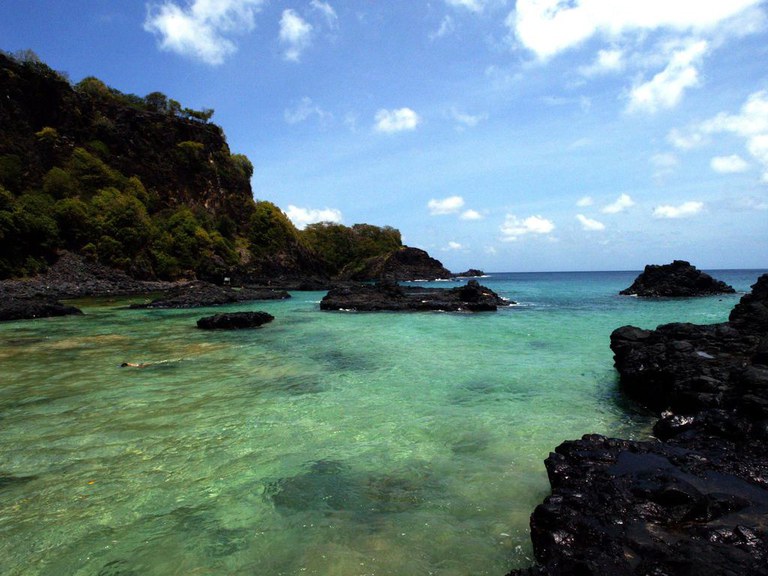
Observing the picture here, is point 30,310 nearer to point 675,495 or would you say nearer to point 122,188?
point 675,495

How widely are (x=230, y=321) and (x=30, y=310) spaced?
14.0m

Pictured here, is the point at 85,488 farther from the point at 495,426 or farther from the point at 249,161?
the point at 249,161

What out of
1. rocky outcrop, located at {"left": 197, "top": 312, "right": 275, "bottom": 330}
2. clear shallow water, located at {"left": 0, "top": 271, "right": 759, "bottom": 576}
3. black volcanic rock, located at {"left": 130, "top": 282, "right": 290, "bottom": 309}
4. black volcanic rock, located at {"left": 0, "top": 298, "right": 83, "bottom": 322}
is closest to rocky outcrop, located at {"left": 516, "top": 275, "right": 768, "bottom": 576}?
clear shallow water, located at {"left": 0, "top": 271, "right": 759, "bottom": 576}

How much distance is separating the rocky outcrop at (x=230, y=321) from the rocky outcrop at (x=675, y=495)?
1945 centimetres

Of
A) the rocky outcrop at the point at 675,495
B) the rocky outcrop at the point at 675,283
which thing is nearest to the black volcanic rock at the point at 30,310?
the rocky outcrop at the point at 675,495

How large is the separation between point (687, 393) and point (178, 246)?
215 feet

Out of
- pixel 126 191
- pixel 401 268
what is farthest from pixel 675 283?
pixel 401 268

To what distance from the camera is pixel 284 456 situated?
19.8 feet

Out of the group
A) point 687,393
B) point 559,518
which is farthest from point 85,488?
point 687,393

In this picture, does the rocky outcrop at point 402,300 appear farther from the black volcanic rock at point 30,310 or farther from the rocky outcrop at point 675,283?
the rocky outcrop at point 675,283

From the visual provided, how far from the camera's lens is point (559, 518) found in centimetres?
359

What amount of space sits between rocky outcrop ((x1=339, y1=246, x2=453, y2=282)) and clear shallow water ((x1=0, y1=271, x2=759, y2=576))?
10041 cm

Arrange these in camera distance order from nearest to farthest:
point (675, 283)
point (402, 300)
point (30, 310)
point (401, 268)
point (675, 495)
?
point (675, 495), point (30, 310), point (402, 300), point (675, 283), point (401, 268)

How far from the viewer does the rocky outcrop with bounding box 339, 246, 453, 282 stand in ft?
380
